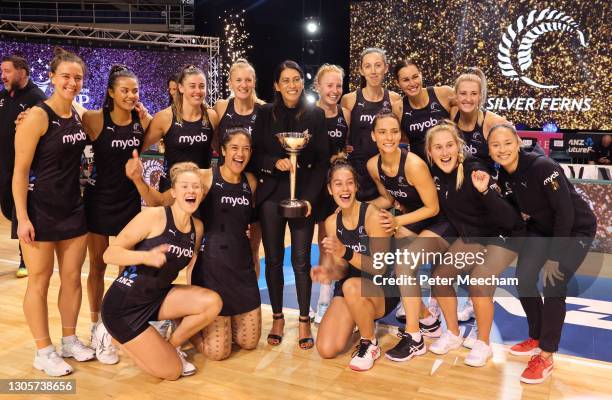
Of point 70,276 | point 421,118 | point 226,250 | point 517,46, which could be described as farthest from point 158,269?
point 517,46

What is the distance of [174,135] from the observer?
3.10 metres

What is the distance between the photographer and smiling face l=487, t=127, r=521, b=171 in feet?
8.72

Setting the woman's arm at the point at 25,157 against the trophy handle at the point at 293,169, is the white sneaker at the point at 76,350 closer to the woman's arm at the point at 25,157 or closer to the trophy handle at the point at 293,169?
the woman's arm at the point at 25,157

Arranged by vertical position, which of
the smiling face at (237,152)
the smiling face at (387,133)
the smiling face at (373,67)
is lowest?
the smiling face at (237,152)

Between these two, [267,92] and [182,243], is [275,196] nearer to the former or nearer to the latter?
[182,243]

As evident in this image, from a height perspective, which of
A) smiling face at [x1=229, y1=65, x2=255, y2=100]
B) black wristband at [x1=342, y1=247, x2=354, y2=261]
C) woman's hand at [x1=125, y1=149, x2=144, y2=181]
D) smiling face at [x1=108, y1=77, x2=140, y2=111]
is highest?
smiling face at [x1=229, y1=65, x2=255, y2=100]

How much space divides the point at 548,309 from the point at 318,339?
118 centimetres

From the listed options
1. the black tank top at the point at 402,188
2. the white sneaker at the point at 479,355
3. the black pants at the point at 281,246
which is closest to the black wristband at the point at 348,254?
Answer: the black pants at the point at 281,246

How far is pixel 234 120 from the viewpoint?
3.21 m

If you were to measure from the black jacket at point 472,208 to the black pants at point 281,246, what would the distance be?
0.75 meters

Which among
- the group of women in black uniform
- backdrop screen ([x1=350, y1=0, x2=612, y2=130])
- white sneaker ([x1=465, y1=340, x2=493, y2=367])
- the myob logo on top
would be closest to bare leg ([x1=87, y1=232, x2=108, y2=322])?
the group of women in black uniform

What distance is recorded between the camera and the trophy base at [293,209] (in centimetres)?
281

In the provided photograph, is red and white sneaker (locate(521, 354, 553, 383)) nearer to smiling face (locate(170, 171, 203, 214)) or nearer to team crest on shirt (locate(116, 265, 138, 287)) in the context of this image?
smiling face (locate(170, 171, 203, 214))

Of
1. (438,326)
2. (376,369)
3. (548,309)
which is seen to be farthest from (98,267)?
(548,309)
